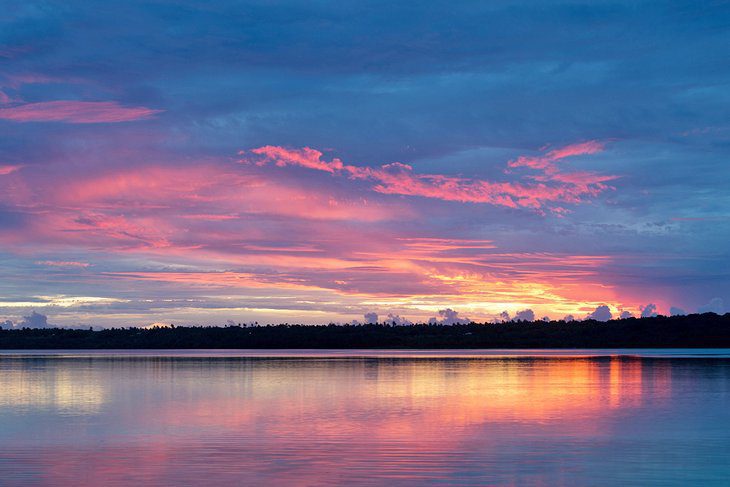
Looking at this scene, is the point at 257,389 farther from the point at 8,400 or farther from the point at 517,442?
the point at 517,442

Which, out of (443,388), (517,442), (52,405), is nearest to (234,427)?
(517,442)

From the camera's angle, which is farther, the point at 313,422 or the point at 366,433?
the point at 313,422

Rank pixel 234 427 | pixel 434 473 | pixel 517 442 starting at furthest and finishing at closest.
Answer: pixel 234 427 < pixel 517 442 < pixel 434 473

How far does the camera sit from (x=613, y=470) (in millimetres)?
19844

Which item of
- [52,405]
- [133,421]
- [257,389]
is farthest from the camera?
[257,389]

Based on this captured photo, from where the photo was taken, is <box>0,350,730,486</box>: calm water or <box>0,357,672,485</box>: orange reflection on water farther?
<box>0,357,672,485</box>: orange reflection on water

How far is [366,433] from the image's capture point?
85.3ft

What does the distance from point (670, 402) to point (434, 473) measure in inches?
780

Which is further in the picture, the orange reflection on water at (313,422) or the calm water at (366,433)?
the orange reflection on water at (313,422)

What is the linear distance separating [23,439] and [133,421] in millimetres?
5144

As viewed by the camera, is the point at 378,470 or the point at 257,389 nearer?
the point at 378,470

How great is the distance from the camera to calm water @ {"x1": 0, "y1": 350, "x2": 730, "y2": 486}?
19469mm

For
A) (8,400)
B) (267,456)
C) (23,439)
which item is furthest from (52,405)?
(267,456)

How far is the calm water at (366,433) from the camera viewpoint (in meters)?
19.5
